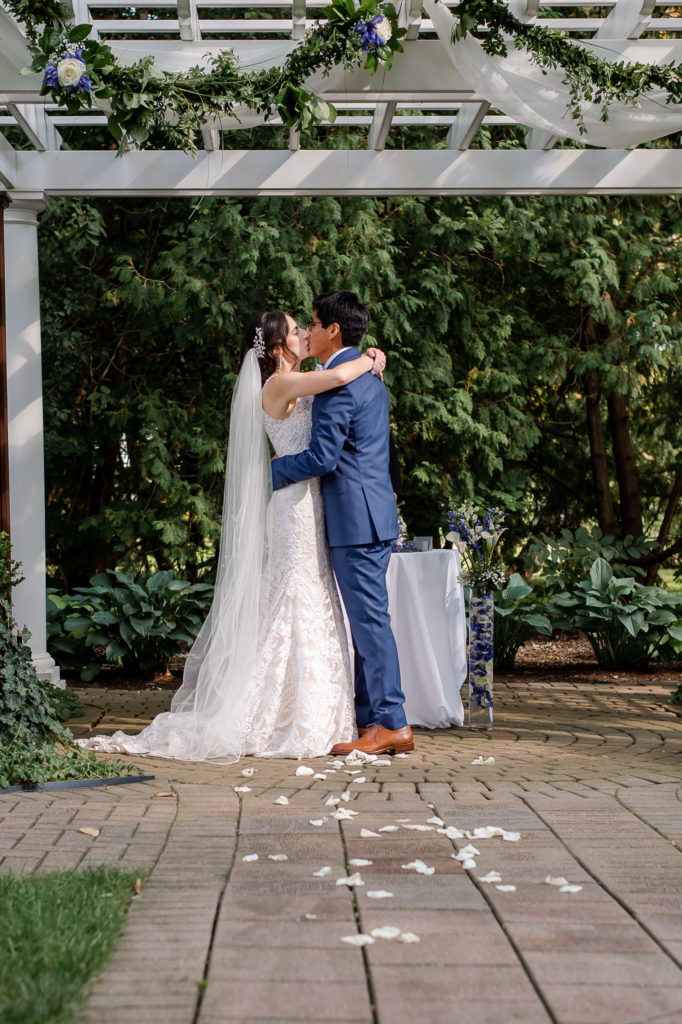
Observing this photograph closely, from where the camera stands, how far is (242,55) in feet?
16.2

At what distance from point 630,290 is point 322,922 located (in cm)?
703

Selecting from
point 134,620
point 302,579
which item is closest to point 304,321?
point 134,620

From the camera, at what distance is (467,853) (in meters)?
3.04

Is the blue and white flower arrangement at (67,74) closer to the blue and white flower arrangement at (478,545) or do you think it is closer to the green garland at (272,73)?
the green garland at (272,73)

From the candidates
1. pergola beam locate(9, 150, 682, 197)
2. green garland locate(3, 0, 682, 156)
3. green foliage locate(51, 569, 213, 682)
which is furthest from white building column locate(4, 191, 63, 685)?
green garland locate(3, 0, 682, 156)

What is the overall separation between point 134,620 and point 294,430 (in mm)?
2560

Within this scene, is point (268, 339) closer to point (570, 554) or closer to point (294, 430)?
point (294, 430)

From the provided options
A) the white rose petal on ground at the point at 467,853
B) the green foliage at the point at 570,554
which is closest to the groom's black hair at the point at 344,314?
the white rose petal on ground at the point at 467,853

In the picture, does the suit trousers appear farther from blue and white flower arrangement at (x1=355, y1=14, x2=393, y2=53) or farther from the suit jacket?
blue and white flower arrangement at (x1=355, y1=14, x2=393, y2=53)

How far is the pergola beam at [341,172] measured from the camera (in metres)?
5.92

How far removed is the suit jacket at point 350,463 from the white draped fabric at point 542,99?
147 centimetres

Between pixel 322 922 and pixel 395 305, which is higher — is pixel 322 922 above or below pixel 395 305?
below

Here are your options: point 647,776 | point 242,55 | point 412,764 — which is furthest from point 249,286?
point 647,776

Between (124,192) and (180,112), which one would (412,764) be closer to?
(180,112)
